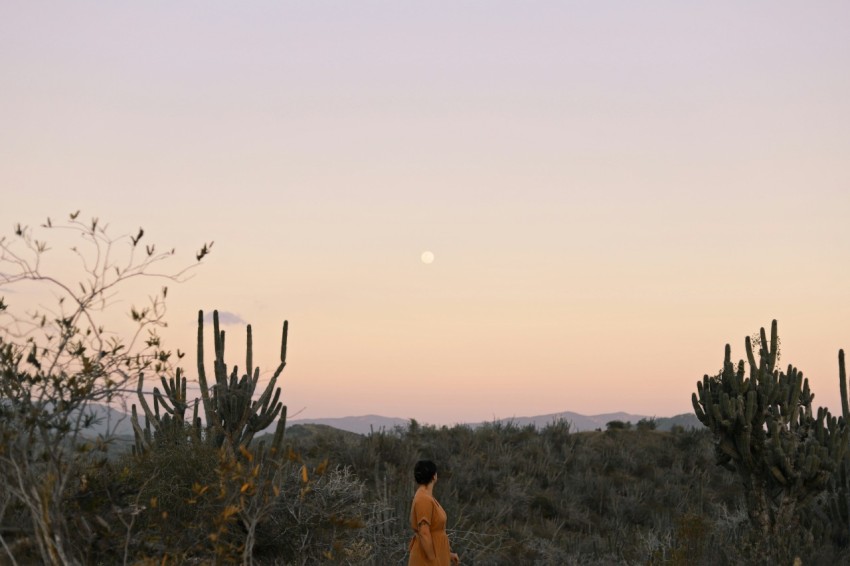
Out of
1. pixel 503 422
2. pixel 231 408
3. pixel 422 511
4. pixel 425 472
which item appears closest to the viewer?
pixel 422 511

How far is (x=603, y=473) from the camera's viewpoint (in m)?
22.8

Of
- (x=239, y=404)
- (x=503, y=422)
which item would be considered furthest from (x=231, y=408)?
(x=503, y=422)

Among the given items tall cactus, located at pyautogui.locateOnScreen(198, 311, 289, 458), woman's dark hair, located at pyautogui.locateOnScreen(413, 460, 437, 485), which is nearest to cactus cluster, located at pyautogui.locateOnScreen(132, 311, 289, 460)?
tall cactus, located at pyautogui.locateOnScreen(198, 311, 289, 458)

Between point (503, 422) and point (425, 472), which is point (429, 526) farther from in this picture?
point (503, 422)

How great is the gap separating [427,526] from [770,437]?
680cm

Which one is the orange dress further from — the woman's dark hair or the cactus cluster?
the cactus cluster

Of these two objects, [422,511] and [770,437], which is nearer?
[422,511]

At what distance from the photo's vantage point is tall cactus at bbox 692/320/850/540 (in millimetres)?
12375

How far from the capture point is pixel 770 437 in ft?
41.6

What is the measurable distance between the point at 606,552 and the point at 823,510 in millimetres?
3450

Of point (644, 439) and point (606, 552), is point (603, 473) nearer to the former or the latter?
point (644, 439)

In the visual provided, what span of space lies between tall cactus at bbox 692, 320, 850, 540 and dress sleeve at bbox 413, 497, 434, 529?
624 cm

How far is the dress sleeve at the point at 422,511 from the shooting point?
7.57 meters

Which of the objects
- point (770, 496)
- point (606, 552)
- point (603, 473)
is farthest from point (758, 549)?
point (603, 473)
